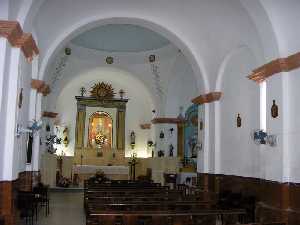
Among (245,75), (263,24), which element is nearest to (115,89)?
(245,75)

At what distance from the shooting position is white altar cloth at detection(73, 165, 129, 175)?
19.2m

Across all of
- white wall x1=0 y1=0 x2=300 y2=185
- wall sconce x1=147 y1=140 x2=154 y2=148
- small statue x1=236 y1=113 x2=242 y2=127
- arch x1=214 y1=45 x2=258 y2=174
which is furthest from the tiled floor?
wall sconce x1=147 y1=140 x2=154 y2=148

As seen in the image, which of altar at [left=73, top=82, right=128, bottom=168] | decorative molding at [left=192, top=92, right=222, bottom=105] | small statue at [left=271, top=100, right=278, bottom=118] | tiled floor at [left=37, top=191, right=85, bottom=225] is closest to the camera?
small statue at [left=271, top=100, right=278, bottom=118]

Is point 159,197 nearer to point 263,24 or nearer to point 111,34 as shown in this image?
point 263,24

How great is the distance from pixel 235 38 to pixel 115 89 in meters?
11.7

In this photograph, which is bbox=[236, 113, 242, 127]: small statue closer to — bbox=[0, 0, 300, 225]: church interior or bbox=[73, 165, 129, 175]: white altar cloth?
bbox=[0, 0, 300, 225]: church interior

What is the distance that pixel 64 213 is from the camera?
10.7 m

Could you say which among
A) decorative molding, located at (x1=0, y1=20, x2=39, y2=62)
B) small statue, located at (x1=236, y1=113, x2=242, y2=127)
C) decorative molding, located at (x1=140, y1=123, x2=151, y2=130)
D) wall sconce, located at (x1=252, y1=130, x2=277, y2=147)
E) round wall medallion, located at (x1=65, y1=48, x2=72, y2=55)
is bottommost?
wall sconce, located at (x1=252, y1=130, x2=277, y2=147)

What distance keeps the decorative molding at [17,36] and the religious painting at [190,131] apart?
1061 cm

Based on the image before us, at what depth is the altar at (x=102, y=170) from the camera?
19266mm

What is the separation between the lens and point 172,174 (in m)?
16.7

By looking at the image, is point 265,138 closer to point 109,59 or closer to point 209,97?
point 209,97

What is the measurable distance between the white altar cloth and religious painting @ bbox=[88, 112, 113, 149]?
1834 millimetres

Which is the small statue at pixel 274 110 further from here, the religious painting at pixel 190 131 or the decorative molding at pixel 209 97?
the religious painting at pixel 190 131
